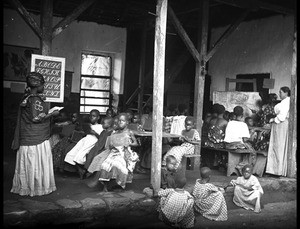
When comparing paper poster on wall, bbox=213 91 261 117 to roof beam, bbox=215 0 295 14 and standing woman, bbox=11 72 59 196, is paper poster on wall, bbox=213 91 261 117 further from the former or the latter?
standing woman, bbox=11 72 59 196

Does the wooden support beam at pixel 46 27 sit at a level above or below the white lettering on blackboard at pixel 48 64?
above

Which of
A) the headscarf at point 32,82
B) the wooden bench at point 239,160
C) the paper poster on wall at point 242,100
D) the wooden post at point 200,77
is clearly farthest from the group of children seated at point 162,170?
the paper poster on wall at point 242,100

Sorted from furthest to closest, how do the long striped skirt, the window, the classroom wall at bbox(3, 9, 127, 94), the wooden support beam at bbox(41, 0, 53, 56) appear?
the window → the classroom wall at bbox(3, 9, 127, 94) → the wooden support beam at bbox(41, 0, 53, 56) → the long striped skirt

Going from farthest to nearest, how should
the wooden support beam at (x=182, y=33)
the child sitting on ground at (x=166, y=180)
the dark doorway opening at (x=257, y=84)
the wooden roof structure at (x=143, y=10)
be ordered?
1. the dark doorway opening at (x=257, y=84)
2. the wooden roof structure at (x=143, y=10)
3. the wooden support beam at (x=182, y=33)
4. the child sitting on ground at (x=166, y=180)

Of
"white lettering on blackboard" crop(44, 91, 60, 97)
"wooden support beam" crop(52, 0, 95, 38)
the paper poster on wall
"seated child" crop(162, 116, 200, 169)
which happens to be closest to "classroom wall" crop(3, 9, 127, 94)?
the paper poster on wall

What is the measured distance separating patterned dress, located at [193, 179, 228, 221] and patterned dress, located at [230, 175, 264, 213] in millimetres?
729

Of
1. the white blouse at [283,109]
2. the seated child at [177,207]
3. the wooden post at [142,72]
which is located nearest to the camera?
the seated child at [177,207]

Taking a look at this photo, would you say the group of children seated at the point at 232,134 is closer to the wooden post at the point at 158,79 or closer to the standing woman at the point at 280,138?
the standing woman at the point at 280,138

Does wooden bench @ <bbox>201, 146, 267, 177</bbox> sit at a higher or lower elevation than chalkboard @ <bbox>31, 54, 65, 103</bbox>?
lower

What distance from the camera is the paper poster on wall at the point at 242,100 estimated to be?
9594 mm

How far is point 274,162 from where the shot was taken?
7996 millimetres

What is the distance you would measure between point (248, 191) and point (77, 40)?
6.83 m

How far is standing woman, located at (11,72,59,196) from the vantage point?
17.6ft

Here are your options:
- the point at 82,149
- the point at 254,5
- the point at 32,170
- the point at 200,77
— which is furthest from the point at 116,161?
the point at 254,5
